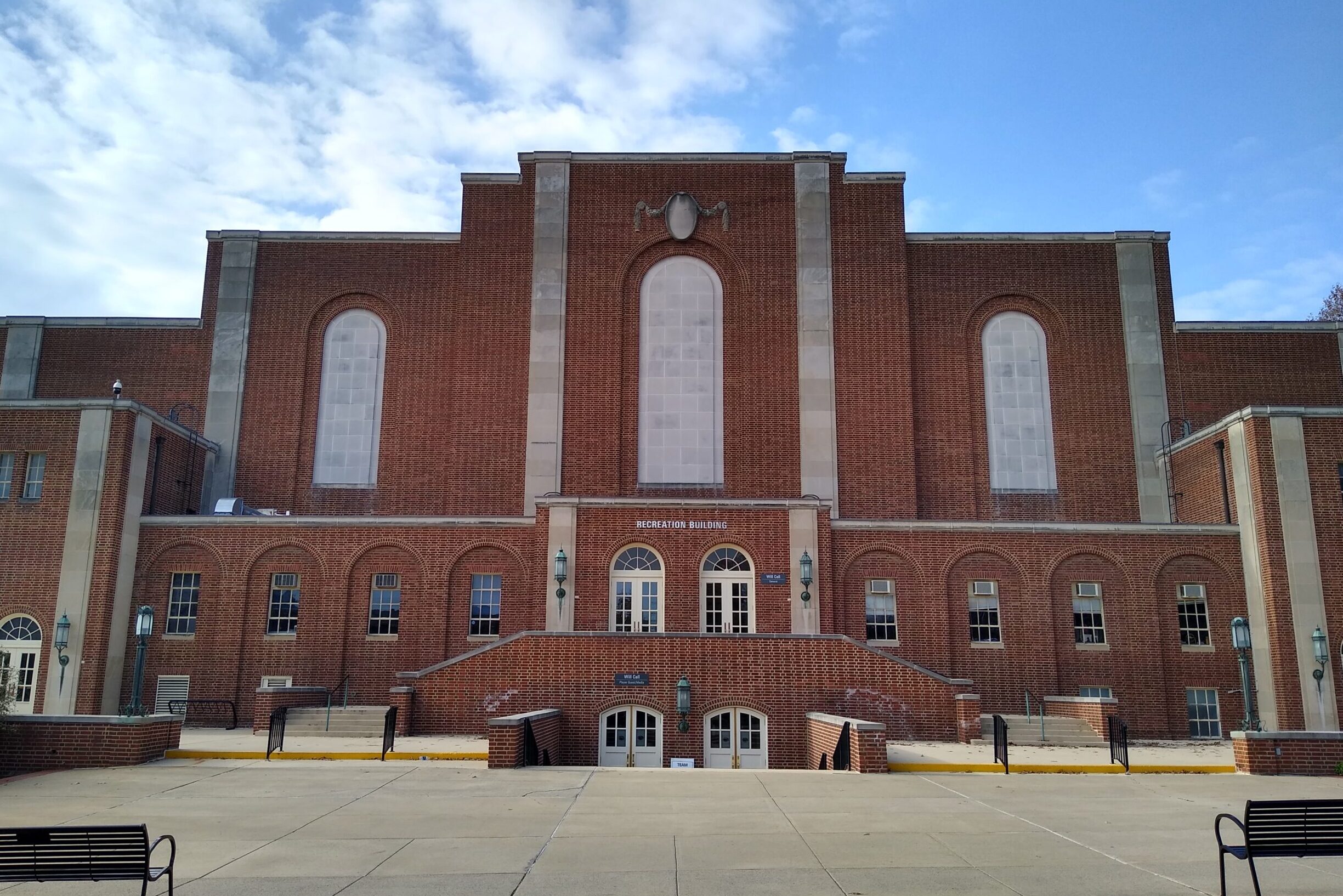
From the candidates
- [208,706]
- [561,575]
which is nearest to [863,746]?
[561,575]

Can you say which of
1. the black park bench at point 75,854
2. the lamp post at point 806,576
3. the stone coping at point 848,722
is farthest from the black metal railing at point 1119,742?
the black park bench at point 75,854

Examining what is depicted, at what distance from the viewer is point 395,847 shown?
1207 cm

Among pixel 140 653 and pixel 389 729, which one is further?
pixel 140 653

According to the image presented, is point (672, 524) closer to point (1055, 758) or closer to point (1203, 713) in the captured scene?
point (1055, 758)

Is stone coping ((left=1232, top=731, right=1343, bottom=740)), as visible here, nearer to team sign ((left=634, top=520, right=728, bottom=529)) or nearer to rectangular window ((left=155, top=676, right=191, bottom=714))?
team sign ((left=634, top=520, right=728, bottom=529))

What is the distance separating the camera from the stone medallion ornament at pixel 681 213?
37125 mm

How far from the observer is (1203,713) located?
30516 millimetres

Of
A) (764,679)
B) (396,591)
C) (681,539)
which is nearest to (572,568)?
(681,539)

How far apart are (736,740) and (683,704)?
1.48 meters

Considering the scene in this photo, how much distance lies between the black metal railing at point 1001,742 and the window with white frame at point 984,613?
394 inches

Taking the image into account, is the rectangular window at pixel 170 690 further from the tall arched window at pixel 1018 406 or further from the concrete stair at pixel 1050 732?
the tall arched window at pixel 1018 406

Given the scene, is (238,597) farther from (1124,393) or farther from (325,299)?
(1124,393)

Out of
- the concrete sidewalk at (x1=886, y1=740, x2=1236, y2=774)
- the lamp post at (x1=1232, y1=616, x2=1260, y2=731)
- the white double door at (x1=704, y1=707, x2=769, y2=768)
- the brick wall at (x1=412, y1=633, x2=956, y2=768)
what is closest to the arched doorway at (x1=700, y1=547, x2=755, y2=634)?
the brick wall at (x1=412, y1=633, x2=956, y2=768)

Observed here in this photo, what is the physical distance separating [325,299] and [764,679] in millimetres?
22082
